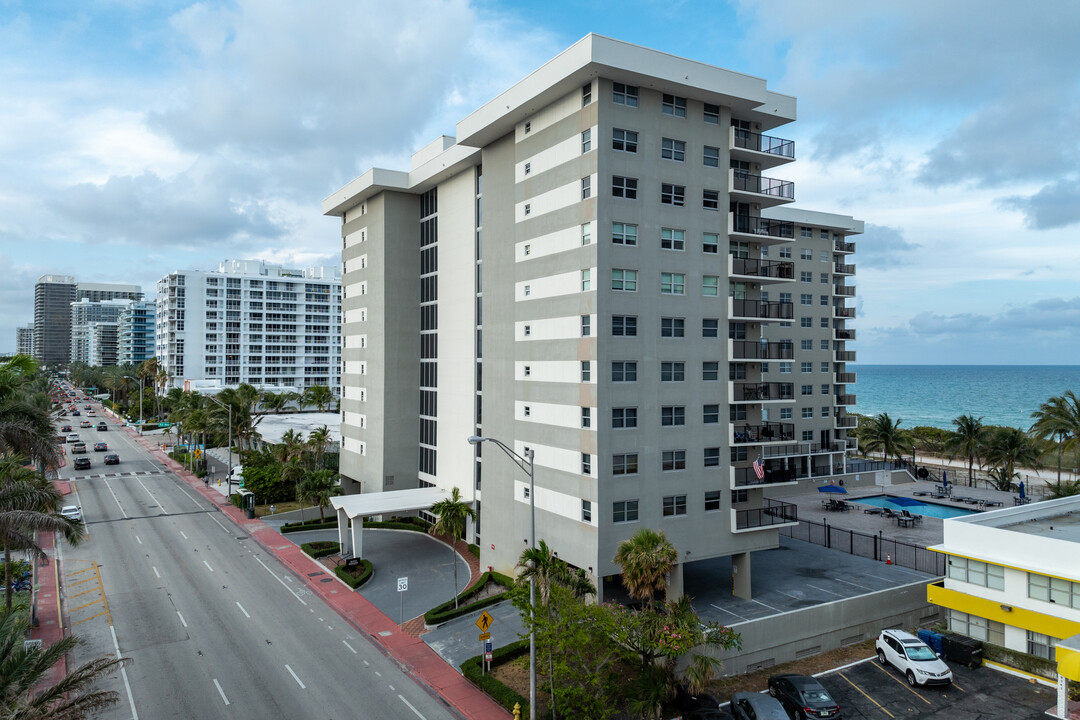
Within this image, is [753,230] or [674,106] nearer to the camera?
[674,106]

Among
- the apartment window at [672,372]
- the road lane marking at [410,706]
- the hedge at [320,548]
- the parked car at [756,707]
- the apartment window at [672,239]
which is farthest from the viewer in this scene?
the hedge at [320,548]

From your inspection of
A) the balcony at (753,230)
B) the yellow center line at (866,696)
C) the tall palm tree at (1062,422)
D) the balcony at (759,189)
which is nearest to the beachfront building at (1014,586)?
the yellow center line at (866,696)

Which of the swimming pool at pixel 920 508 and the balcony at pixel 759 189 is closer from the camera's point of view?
the balcony at pixel 759 189

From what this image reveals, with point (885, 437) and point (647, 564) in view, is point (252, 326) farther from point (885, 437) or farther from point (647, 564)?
point (647, 564)

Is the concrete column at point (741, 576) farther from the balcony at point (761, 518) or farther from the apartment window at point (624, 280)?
the apartment window at point (624, 280)

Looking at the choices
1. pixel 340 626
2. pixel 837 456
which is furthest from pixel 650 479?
pixel 837 456

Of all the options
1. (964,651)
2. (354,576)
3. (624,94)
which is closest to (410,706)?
(354,576)
